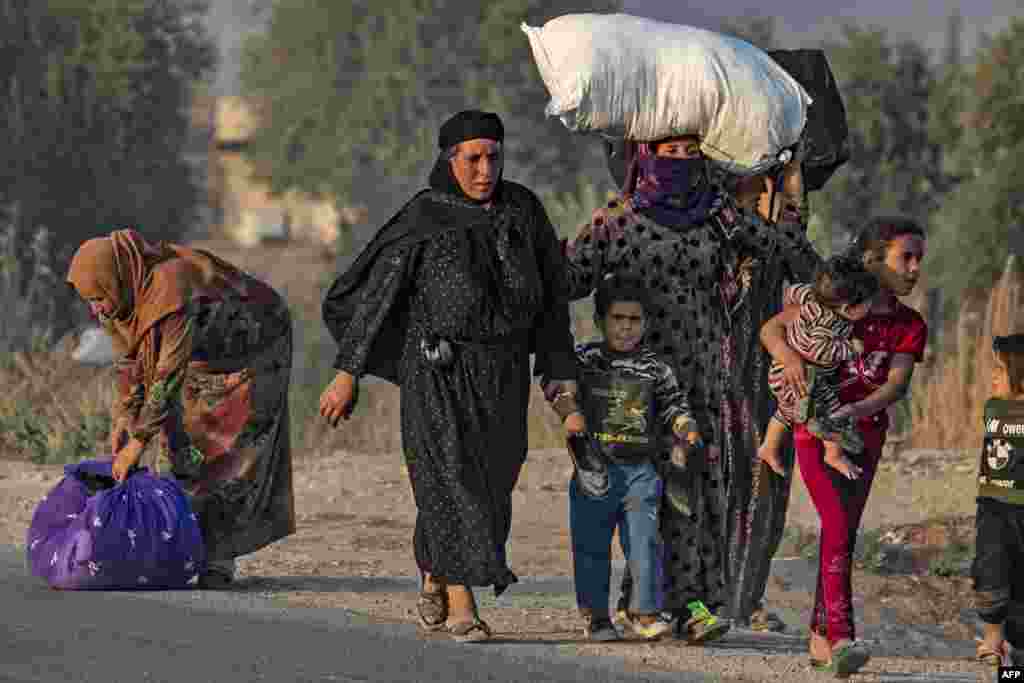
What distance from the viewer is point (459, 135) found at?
9016 millimetres

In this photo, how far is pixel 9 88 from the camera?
48688mm

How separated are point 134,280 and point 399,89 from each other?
61477 millimetres

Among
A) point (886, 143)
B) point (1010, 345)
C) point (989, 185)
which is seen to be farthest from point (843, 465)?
point (886, 143)

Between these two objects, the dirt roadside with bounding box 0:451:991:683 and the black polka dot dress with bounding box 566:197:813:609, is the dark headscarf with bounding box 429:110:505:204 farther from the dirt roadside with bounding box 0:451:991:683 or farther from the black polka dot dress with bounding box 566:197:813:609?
the dirt roadside with bounding box 0:451:991:683

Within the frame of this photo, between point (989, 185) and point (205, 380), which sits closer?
point (205, 380)

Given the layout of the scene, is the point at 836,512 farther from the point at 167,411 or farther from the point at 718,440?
the point at 167,411

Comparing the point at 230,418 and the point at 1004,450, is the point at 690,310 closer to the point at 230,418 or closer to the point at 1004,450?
the point at 1004,450

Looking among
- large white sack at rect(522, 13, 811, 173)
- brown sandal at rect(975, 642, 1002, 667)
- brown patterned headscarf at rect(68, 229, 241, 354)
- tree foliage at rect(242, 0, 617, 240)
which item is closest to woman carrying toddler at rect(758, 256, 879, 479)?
large white sack at rect(522, 13, 811, 173)

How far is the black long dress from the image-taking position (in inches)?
353

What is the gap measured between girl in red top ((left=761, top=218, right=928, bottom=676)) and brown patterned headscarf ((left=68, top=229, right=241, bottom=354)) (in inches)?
99.5

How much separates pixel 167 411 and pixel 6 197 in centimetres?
3684

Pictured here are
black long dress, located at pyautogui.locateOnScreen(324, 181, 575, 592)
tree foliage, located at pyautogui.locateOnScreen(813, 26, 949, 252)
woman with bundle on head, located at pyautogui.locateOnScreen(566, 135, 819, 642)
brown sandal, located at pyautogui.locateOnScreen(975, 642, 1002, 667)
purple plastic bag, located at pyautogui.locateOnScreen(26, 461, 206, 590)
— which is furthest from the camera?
tree foliage, located at pyautogui.locateOnScreen(813, 26, 949, 252)

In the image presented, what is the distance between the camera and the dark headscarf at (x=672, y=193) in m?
9.38

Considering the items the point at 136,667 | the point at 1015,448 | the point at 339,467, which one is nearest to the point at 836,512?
the point at 1015,448
